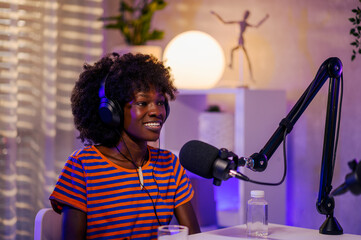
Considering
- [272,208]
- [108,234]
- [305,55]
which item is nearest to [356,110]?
[305,55]

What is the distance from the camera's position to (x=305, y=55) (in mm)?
2873

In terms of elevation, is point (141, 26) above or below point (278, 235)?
above

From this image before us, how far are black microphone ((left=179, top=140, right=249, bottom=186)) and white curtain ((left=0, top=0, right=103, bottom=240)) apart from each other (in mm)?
1836

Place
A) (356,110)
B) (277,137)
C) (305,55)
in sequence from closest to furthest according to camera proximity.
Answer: (277,137) < (356,110) < (305,55)

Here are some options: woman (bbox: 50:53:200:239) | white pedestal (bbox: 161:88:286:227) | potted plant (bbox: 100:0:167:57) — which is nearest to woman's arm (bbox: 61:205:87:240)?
woman (bbox: 50:53:200:239)

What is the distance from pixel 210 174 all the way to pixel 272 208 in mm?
1497

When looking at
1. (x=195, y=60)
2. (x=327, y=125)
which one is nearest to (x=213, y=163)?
(x=327, y=125)

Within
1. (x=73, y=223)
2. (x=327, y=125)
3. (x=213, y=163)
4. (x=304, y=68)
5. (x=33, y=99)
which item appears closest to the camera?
(x=213, y=163)

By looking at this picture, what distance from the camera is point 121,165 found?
186 cm

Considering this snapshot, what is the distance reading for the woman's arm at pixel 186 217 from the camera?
1.89m

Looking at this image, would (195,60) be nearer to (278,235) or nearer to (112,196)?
(112,196)

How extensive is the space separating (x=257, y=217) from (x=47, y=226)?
67 centimetres

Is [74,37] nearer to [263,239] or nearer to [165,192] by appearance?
[165,192]

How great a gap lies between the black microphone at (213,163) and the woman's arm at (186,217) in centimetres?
55
